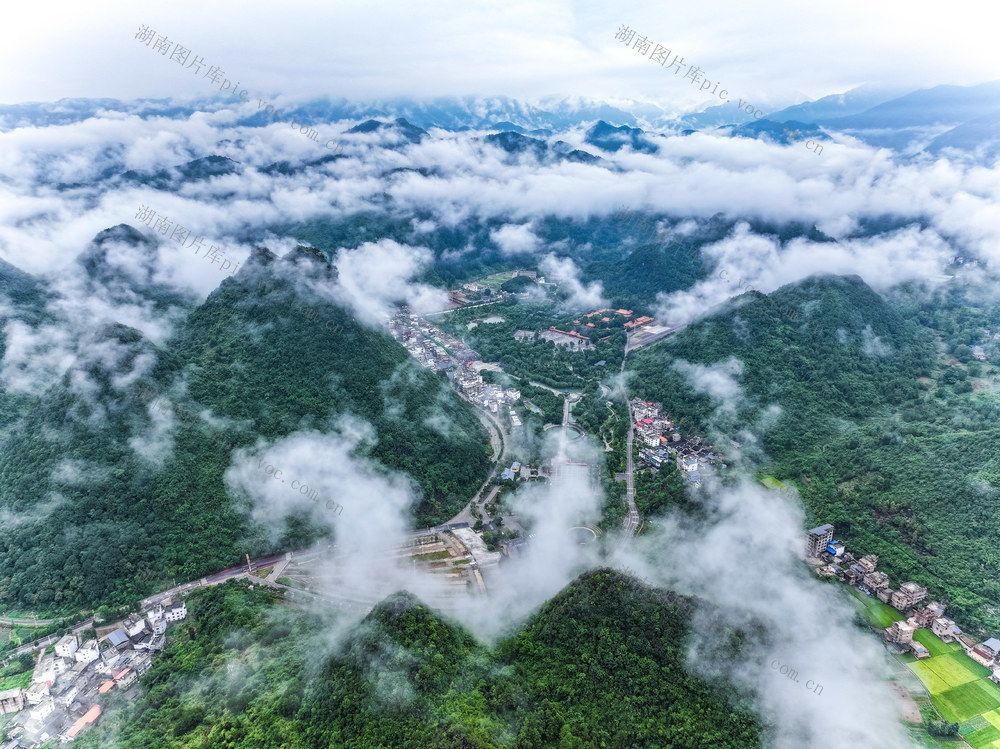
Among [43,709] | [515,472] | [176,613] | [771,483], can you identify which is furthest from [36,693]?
[771,483]

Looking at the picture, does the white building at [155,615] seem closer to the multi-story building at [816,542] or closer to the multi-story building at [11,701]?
the multi-story building at [11,701]

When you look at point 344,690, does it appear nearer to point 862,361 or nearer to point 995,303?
point 862,361

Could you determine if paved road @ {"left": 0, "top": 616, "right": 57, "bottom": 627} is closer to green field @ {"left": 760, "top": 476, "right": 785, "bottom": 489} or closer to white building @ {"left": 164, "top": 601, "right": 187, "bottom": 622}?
white building @ {"left": 164, "top": 601, "right": 187, "bottom": 622}

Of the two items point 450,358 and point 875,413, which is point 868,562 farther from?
point 450,358

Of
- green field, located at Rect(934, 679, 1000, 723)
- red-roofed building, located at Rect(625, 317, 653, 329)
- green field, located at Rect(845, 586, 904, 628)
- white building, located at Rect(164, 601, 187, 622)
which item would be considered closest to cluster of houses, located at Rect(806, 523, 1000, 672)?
green field, located at Rect(845, 586, 904, 628)

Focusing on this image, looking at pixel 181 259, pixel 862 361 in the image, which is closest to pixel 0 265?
pixel 181 259

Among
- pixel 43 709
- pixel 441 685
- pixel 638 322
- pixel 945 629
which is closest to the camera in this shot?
pixel 441 685
